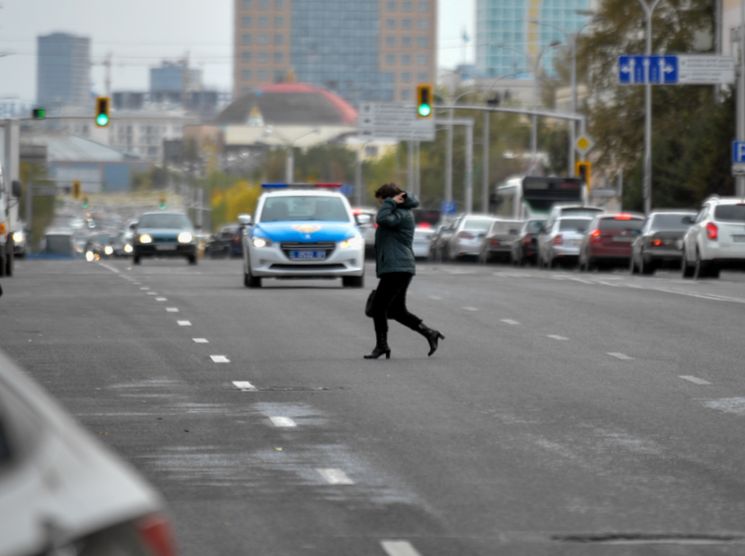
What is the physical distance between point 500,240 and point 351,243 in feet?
A: 108

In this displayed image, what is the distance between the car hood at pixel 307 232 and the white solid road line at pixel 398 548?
25785 mm

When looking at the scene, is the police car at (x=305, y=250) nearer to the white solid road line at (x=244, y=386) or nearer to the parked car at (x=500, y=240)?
the white solid road line at (x=244, y=386)

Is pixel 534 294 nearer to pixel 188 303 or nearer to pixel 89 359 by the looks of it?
pixel 188 303

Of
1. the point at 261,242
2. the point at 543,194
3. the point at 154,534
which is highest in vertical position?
the point at 543,194

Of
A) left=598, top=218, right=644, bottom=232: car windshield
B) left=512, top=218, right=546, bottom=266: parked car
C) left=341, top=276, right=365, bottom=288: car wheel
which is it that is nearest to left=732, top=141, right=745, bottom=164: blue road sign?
left=598, top=218, right=644, bottom=232: car windshield

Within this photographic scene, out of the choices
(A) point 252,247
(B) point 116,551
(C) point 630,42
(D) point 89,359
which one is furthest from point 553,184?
(B) point 116,551

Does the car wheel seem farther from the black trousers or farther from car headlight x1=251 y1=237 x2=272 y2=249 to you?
the black trousers

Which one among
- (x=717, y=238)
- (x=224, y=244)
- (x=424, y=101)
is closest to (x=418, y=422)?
(x=717, y=238)

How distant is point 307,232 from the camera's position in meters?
34.2

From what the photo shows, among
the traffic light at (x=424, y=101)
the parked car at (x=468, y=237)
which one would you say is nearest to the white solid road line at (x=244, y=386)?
the traffic light at (x=424, y=101)

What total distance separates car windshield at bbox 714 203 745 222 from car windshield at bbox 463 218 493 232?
2813 cm

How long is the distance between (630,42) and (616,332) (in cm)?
6006

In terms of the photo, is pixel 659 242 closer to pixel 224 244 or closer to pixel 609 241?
pixel 609 241

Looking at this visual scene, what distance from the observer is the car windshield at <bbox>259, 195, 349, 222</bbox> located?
3522 centimetres
